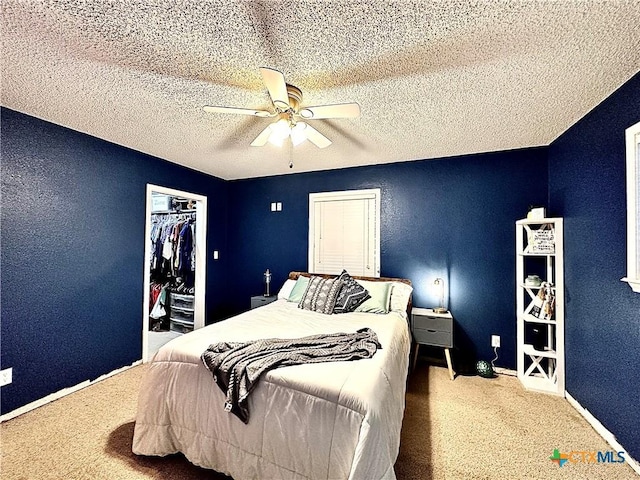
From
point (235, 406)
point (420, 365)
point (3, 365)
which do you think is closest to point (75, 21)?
point (235, 406)

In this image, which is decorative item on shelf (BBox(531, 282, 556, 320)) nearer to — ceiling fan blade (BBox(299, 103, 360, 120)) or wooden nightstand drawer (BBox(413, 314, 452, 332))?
wooden nightstand drawer (BBox(413, 314, 452, 332))

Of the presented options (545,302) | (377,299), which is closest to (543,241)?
(545,302)

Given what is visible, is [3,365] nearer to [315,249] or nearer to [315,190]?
[315,249]

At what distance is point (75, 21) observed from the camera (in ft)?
4.53

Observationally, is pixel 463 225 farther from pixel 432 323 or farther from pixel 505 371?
pixel 505 371

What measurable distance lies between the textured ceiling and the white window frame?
1.40ft

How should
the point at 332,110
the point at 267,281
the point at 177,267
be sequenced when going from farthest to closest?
the point at 177,267, the point at 267,281, the point at 332,110

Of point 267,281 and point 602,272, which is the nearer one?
point 602,272

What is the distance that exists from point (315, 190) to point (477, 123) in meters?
2.20

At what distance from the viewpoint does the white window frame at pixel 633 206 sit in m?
1.73

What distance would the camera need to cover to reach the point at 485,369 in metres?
3.04

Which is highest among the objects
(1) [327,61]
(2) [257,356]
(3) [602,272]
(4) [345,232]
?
(1) [327,61]

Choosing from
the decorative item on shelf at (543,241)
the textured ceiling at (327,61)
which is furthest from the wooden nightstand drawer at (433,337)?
the textured ceiling at (327,61)

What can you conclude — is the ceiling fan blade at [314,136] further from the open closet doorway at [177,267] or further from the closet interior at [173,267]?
the closet interior at [173,267]
